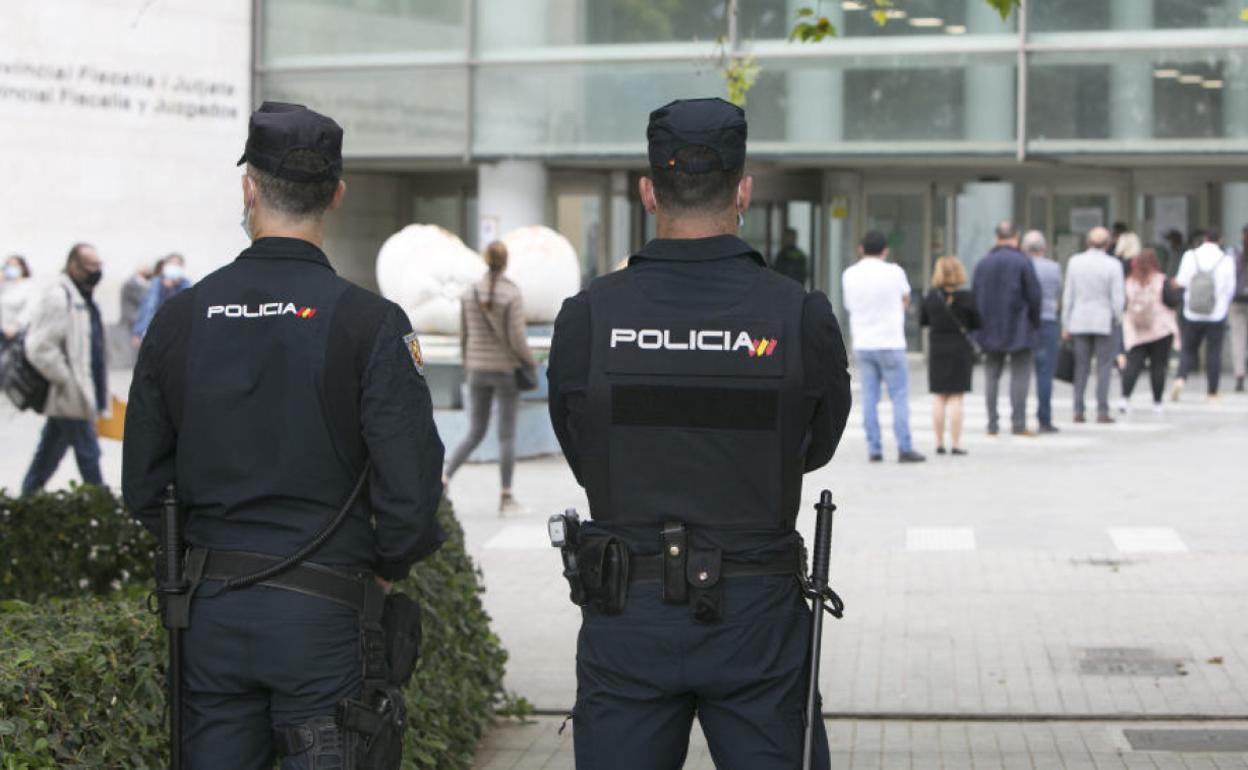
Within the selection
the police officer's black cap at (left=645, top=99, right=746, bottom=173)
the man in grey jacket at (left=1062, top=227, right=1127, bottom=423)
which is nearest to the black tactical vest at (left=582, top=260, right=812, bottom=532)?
the police officer's black cap at (left=645, top=99, right=746, bottom=173)

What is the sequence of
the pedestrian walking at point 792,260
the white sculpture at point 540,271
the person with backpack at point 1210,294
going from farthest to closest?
the pedestrian walking at point 792,260, the person with backpack at point 1210,294, the white sculpture at point 540,271

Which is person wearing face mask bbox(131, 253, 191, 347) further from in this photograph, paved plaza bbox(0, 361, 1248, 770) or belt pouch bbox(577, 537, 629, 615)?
belt pouch bbox(577, 537, 629, 615)

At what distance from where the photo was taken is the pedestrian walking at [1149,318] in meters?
18.2

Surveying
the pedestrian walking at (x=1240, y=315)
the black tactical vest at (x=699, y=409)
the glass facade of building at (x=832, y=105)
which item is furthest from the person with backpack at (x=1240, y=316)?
the black tactical vest at (x=699, y=409)

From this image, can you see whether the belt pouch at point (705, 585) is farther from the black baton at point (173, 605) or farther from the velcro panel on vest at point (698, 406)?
the black baton at point (173, 605)

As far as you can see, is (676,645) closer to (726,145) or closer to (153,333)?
(726,145)

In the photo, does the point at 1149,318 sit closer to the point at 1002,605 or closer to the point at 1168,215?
the point at 1168,215

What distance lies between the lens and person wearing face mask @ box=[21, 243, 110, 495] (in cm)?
1186

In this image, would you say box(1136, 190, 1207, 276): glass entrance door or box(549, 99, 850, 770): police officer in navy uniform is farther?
box(1136, 190, 1207, 276): glass entrance door

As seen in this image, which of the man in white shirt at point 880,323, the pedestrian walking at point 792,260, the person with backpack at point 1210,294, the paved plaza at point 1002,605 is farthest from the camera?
the pedestrian walking at point 792,260

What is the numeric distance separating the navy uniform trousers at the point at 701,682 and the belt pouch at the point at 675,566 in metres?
0.03

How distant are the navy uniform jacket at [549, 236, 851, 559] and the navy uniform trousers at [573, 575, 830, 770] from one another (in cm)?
13

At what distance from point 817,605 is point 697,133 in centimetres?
95

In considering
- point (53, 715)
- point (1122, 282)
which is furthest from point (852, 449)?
point (53, 715)
